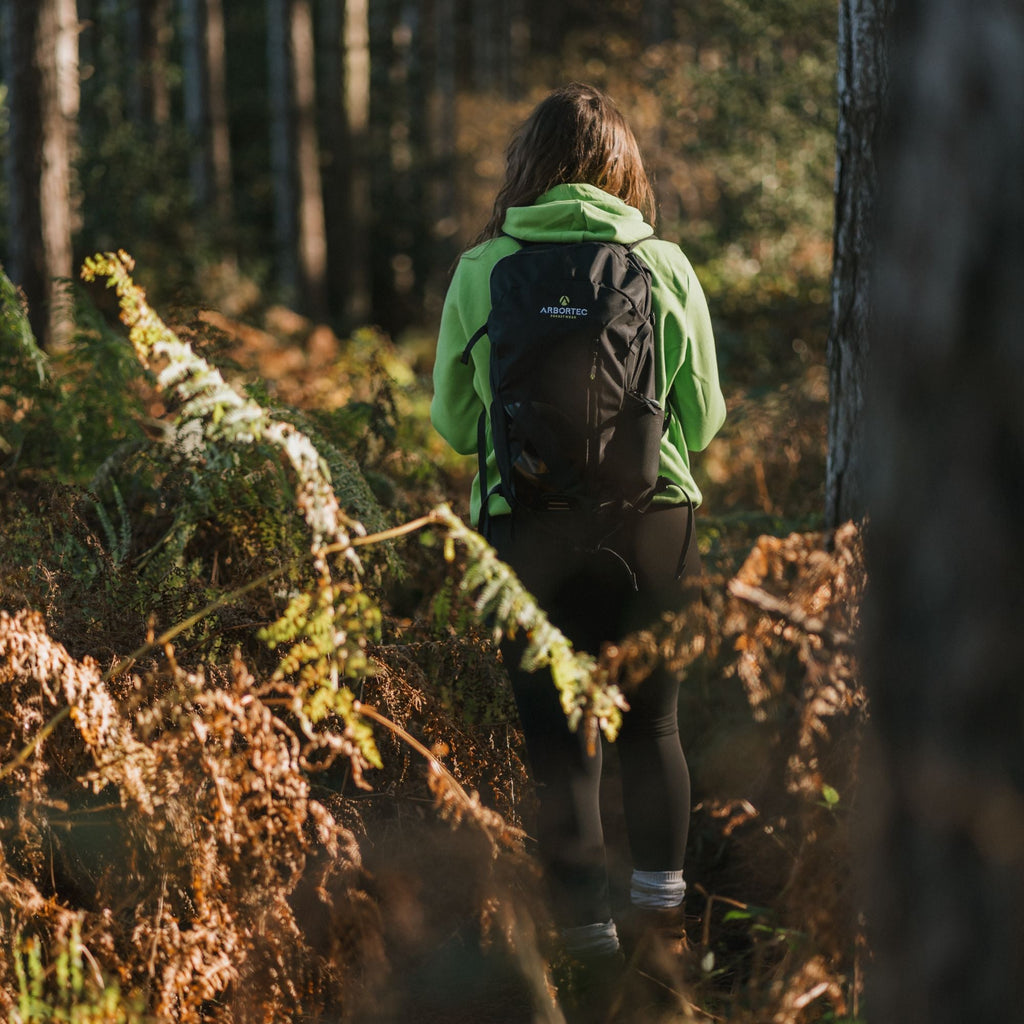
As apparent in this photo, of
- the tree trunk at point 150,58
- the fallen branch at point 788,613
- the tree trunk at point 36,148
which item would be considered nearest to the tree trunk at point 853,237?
the fallen branch at point 788,613

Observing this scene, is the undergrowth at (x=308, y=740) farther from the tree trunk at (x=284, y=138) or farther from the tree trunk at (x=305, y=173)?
the tree trunk at (x=284, y=138)

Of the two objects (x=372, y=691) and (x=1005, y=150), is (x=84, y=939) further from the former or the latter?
(x=1005, y=150)

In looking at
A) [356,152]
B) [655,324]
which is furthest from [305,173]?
[655,324]

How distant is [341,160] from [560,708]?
57.7ft

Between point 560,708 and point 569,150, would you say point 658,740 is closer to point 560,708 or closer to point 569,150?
point 560,708

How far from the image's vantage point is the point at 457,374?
2.75 metres

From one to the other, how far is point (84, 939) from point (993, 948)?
185 cm

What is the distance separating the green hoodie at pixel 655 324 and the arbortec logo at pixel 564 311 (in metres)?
0.21

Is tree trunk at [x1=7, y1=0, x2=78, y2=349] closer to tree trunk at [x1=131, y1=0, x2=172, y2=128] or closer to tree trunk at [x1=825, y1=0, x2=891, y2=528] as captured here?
tree trunk at [x1=825, y1=0, x2=891, y2=528]

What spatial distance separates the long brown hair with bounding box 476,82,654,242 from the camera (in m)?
2.71

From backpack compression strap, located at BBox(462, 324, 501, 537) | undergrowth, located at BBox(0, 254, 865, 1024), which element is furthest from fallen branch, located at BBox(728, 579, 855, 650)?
backpack compression strap, located at BBox(462, 324, 501, 537)

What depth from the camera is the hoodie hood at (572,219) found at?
8.55ft

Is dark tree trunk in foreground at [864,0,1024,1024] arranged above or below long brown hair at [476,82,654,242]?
below

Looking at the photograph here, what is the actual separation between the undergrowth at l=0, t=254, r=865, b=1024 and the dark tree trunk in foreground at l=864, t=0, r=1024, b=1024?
695 millimetres
